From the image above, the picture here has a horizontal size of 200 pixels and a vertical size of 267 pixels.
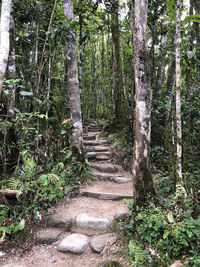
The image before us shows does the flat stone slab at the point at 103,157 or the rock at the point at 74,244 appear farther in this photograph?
the flat stone slab at the point at 103,157

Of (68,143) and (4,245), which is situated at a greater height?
(68,143)

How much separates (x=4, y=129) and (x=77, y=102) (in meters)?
2.20

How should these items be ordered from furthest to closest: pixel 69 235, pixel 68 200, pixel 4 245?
1. pixel 68 200
2. pixel 69 235
3. pixel 4 245

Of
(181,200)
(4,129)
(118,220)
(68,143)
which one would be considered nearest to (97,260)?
(118,220)

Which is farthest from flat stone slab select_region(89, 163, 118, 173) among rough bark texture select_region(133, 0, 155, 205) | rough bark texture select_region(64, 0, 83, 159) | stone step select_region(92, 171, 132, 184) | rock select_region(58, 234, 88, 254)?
rough bark texture select_region(133, 0, 155, 205)

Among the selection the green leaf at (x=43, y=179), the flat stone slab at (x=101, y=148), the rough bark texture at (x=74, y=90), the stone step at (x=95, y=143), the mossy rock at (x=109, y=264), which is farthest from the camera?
the stone step at (x=95, y=143)

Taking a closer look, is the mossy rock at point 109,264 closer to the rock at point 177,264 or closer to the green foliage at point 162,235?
the green foliage at point 162,235

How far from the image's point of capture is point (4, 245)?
10.8ft

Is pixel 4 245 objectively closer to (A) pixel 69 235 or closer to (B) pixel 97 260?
(A) pixel 69 235

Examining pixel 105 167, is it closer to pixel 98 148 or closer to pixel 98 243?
pixel 98 148

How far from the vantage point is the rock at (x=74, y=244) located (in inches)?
124

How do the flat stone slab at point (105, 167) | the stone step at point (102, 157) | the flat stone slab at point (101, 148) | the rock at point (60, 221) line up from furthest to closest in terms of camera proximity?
the flat stone slab at point (101, 148) → the stone step at point (102, 157) → the flat stone slab at point (105, 167) → the rock at point (60, 221)

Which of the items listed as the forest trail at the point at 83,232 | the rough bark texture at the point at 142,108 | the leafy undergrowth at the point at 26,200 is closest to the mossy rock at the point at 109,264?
the forest trail at the point at 83,232

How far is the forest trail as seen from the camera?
3.04 m
